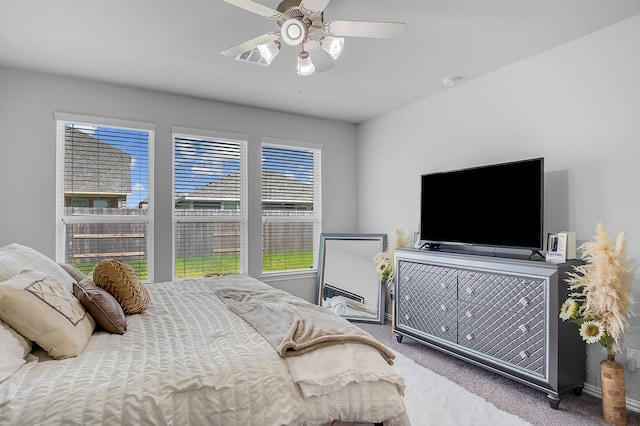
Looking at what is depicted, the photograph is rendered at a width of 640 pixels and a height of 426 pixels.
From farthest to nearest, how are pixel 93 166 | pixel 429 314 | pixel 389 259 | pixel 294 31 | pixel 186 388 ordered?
pixel 389 259 < pixel 93 166 < pixel 429 314 < pixel 294 31 < pixel 186 388

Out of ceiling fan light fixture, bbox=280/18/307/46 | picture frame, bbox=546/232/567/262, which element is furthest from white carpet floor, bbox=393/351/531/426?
ceiling fan light fixture, bbox=280/18/307/46

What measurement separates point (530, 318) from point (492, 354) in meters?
0.46

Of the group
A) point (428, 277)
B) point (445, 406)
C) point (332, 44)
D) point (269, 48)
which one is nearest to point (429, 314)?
point (428, 277)

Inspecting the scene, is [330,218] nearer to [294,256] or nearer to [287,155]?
[294,256]

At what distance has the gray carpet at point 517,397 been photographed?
2.29 m

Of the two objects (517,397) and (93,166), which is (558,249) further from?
(93,166)

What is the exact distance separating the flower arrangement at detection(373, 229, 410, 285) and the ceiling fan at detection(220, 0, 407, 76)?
7.88 ft

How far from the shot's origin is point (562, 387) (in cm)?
240

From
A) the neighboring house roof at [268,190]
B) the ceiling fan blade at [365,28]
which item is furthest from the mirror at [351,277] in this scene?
the ceiling fan blade at [365,28]

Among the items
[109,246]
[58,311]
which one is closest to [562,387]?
[58,311]

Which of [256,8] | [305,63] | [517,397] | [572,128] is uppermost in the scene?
[256,8]

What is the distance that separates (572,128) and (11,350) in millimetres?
3655

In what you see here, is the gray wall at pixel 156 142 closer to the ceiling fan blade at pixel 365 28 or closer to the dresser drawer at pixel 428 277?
the dresser drawer at pixel 428 277

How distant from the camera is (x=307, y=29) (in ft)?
6.27
